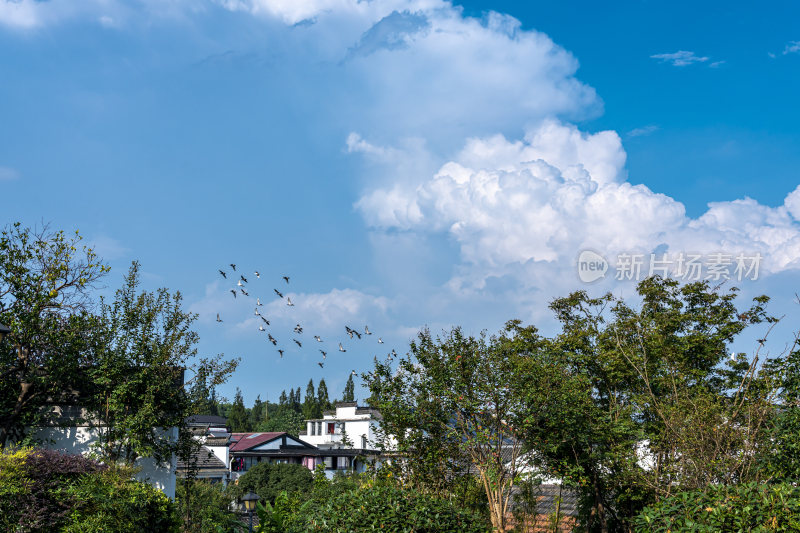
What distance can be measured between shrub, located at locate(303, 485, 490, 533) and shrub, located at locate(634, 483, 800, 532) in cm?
190

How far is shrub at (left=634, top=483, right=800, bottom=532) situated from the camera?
4.91m

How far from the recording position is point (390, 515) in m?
6.09

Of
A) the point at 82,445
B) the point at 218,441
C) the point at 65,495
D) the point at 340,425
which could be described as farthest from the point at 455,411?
the point at 340,425

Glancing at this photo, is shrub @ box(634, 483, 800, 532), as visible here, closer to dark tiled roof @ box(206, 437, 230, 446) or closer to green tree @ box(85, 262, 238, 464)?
green tree @ box(85, 262, 238, 464)

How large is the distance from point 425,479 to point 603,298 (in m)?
8.89

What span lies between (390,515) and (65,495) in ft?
24.2

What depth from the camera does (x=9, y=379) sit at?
1292 centimetres

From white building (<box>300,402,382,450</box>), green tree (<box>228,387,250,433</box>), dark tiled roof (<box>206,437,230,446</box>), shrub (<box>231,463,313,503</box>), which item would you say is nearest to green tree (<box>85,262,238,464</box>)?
shrub (<box>231,463,313,503</box>)

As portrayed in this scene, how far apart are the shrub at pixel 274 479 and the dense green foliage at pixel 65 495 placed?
21.6 meters

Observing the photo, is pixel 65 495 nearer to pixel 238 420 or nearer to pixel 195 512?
pixel 195 512

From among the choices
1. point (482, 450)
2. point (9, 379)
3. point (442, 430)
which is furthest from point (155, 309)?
point (482, 450)

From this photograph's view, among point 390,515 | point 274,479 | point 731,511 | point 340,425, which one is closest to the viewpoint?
point 731,511

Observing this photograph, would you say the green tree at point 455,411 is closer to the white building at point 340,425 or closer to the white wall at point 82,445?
the white wall at point 82,445

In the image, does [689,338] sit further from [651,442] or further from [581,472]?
[581,472]
